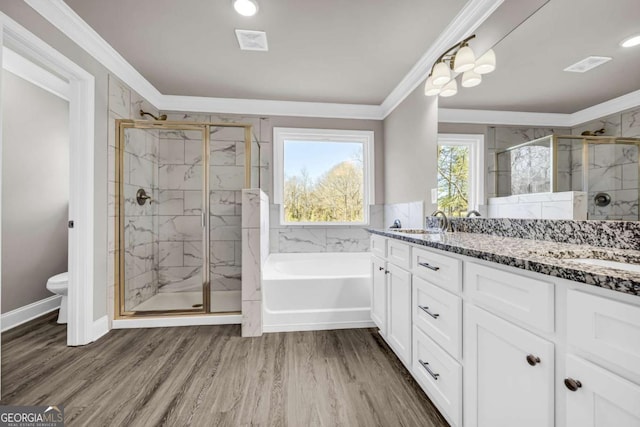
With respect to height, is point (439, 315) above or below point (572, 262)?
below

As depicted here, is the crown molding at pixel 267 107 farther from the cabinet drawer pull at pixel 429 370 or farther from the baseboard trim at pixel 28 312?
the cabinet drawer pull at pixel 429 370

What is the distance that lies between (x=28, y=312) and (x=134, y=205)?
131 centimetres

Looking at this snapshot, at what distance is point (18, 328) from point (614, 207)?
Answer: 4133 mm

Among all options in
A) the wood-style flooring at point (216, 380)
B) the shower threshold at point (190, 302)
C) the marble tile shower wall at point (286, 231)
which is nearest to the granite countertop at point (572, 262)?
the wood-style flooring at point (216, 380)

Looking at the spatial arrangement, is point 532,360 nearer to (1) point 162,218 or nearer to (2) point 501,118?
(2) point 501,118

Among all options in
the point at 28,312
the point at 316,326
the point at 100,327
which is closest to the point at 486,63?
the point at 316,326

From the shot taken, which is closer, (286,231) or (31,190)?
(31,190)

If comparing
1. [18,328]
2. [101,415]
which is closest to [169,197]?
[18,328]

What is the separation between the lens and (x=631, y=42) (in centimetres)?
113

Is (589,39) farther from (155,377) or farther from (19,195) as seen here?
(19,195)

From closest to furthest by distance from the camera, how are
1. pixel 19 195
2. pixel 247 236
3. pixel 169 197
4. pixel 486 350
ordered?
pixel 486 350, pixel 247 236, pixel 19 195, pixel 169 197

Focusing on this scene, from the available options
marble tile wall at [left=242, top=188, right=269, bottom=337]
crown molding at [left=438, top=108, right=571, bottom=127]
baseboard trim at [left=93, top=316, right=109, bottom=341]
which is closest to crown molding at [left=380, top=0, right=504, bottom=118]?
crown molding at [left=438, top=108, right=571, bottom=127]

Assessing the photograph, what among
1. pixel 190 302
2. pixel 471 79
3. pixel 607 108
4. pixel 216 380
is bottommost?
pixel 216 380

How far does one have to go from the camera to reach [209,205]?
9.19 feet
